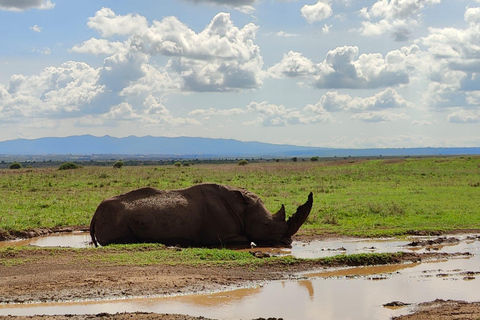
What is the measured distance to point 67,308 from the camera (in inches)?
385

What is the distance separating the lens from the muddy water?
9.75m

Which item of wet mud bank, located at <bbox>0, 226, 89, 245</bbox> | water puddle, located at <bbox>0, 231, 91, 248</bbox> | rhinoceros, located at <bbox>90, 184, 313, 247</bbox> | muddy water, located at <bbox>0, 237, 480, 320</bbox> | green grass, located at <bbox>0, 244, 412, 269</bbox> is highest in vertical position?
rhinoceros, located at <bbox>90, 184, 313, 247</bbox>

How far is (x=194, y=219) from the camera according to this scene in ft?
54.5

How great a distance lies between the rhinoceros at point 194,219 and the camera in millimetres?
16250

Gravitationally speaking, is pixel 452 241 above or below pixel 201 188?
below

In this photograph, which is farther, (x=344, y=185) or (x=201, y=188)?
(x=344, y=185)

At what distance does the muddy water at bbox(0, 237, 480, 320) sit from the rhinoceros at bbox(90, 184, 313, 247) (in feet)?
13.1

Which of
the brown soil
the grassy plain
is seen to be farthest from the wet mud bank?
the brown soil

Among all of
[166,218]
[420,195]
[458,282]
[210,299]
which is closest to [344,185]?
[420,195]

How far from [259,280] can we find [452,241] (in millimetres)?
7969

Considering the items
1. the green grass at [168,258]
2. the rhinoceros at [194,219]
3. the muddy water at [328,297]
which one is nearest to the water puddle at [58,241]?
the rhinoceros at [194,219]

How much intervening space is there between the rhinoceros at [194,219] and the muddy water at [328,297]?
4.00 metres

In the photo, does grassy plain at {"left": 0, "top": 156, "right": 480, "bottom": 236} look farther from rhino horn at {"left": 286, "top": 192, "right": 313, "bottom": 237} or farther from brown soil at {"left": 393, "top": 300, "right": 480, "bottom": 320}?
brown soil at {"left": 393, "top": 300, "right": 480, "bottom": 320}

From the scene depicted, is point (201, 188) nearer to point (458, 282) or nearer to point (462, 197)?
point (458, 282)
